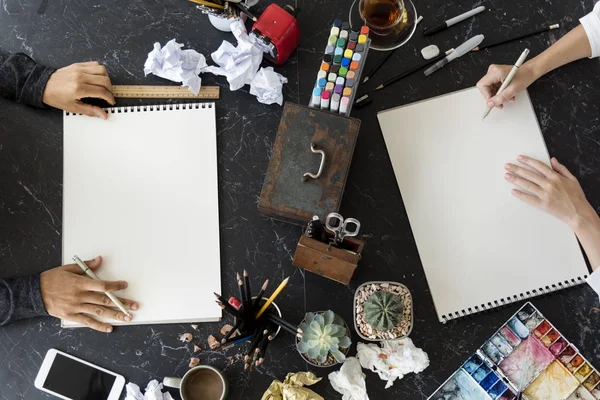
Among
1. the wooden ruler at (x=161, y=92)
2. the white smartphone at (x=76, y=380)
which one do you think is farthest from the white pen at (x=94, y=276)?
the wooden ruler at (x=161, y=92)

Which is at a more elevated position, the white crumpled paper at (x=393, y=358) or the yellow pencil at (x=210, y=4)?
the yellow pencil at (x=210, y=4)

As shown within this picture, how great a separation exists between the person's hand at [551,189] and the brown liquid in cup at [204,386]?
0.72 meters

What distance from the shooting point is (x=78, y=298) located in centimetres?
98

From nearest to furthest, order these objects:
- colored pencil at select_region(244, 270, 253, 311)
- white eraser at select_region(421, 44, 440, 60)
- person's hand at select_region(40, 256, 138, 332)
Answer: colored pencil at select_region(244, 270, 253, 311)
person's hand at select_region(40, 256, 138, 332)
white eraser at select_region(421, 44, 440, 60)

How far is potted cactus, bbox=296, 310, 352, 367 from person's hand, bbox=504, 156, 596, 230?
47cm

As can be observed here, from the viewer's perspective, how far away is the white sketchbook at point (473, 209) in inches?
39.9

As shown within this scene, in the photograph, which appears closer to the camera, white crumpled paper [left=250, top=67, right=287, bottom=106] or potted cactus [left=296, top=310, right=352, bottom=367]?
potted cactus [left=296, top=310, right=352, bottom=367]

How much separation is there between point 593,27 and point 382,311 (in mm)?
745

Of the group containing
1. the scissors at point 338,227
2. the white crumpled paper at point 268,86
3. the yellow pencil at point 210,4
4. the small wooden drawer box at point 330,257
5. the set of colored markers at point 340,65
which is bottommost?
the small wooden drawer box at point 330,257

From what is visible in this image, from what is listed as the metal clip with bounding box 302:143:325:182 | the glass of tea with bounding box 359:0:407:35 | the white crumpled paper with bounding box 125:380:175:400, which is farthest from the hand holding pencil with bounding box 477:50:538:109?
the white crumpled paper with bounding box 125:380:175:400

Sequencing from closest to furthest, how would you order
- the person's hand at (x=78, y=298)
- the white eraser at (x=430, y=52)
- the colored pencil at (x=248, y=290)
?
the colored pencil at (x=248, y=290), the person's hand at (x=78, y=298), the white eraser at (x=430, y=52)

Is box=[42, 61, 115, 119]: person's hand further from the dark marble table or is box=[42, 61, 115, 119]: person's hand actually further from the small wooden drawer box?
the small wooden drawer box

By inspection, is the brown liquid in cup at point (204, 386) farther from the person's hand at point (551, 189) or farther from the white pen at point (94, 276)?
the person's hand at point (551, 189)

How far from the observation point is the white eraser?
1.07 metres
